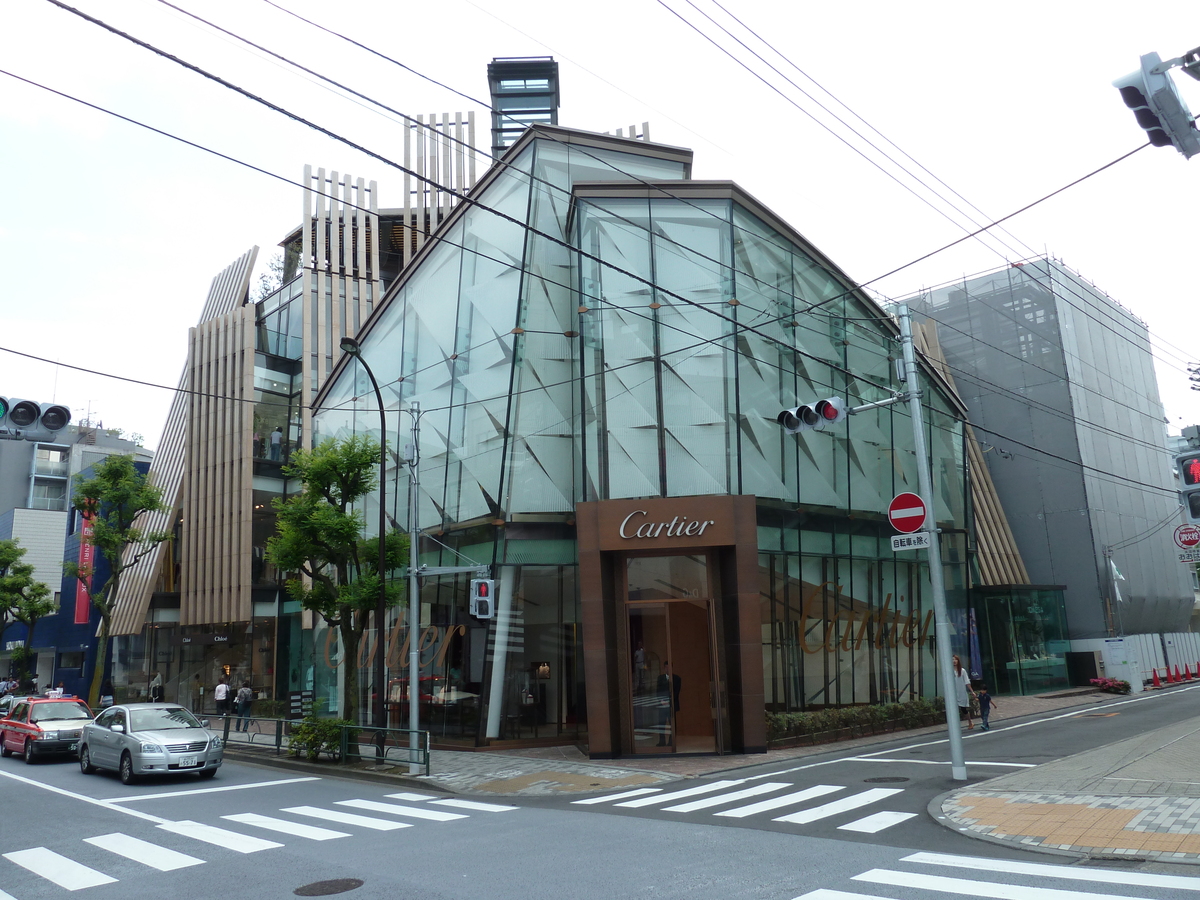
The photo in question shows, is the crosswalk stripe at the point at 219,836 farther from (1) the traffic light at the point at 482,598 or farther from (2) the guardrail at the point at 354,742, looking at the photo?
(1) the traffic light at the point at 482,598

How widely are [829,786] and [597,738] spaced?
6.08m

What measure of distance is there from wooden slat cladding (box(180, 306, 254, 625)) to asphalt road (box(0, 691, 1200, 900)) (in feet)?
78.8

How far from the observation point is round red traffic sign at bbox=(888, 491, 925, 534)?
15.5 m

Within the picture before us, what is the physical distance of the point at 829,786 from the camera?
14.4 m

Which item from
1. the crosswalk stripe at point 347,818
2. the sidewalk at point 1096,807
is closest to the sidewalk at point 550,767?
the crosswalk stripe at point 347,818

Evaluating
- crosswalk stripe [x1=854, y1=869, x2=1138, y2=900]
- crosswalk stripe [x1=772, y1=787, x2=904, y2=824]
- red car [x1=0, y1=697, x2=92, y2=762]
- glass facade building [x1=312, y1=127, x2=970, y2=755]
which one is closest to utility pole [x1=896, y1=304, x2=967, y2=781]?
crosswalk stripe [x1=772, y1=787, x2=904, y2=824]

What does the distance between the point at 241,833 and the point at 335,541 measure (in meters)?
9.60

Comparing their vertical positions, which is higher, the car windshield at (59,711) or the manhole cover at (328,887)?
the car windshield at (59,711)

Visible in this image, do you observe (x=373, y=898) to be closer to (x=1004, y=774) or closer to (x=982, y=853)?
(x=982, y=853)

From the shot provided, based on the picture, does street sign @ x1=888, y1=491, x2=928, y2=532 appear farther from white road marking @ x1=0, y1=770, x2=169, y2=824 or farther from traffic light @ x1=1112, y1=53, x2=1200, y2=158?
white road marking @ x1=0, y1=770, x2=169, y2=824

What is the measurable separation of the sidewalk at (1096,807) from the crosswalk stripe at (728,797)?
3051 mm

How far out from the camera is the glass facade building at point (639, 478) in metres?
19.9

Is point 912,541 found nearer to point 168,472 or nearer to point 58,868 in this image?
point 58,868

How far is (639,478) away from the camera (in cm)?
2125
